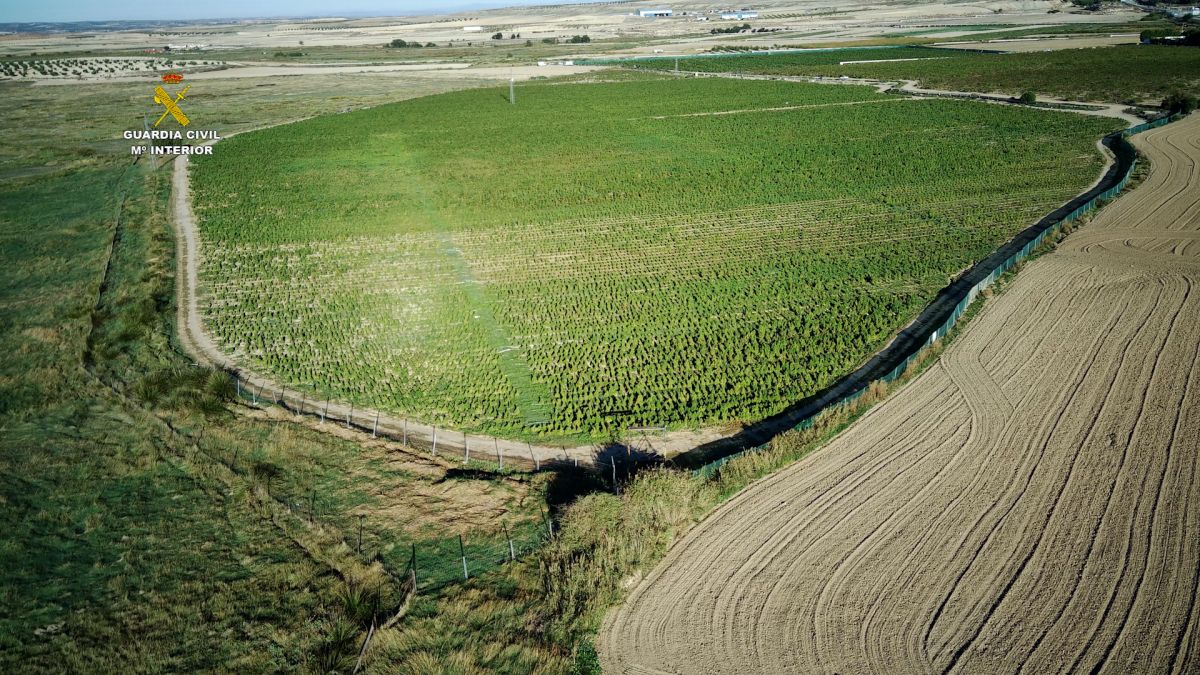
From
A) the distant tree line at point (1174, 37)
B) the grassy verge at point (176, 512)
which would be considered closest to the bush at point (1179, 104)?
the distant tree line at point (1174, 37)

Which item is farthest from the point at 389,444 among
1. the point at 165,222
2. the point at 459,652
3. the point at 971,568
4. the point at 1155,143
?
the point at 1155,143

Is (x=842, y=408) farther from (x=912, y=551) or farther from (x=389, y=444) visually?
(x=389, y=444)

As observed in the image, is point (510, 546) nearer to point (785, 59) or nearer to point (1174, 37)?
point (785, 59)

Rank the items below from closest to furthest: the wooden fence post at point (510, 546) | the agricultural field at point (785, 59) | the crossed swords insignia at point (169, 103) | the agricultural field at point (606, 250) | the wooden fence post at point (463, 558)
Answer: the wooden fence post at point (463, 558)
the wooden fence post at point (510, 546)
the agricultural field at point (606, 250)
the crossed swords insignia at point (169, 103)
the agricultural field at point (785, 59)

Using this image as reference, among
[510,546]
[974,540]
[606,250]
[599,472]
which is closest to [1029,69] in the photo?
[606,250]

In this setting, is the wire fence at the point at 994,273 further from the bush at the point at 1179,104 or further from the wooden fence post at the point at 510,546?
the bush at the point at 1179,104

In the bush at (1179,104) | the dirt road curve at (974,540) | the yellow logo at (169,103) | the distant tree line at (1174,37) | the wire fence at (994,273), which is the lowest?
the dirt road curve at (974,540)

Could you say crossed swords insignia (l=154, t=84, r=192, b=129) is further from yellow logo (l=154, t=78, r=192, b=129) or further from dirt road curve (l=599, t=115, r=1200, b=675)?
dirt road curve (l=599, t=115, r=1200, b=675)
